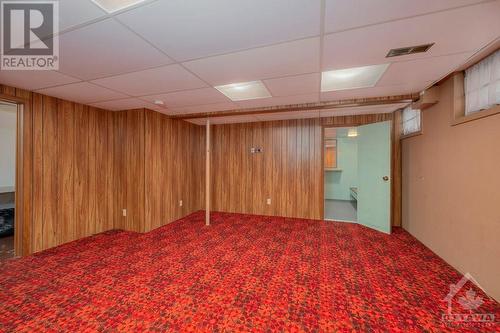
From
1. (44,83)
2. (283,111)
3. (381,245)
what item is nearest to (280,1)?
(283,111)

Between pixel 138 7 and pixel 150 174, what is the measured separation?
3080 mm

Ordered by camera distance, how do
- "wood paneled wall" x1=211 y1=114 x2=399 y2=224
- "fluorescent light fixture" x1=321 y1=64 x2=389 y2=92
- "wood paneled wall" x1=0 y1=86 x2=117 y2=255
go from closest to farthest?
"fluorescent light fixture" x1=321 y1=64 x2=389 y2=92, "wood paneled wall" x1=0 y1=86 x2=117 y2=255, "wood paneled wall" x1=211 y1=114 x2=399 y2=224

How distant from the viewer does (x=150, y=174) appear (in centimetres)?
390

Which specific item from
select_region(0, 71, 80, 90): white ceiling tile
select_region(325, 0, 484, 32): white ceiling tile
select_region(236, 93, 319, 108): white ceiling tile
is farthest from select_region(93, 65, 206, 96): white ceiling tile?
select_region(325, 0, 484, 32): white ceiling tile

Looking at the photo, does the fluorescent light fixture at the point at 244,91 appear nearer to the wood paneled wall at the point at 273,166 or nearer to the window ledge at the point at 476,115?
the wood paneled wall at the point at 273,166

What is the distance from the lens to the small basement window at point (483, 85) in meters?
1.94

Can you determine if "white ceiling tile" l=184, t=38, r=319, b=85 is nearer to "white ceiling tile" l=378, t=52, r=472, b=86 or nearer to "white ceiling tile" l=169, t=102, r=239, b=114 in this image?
"white ceiling tile" l=378, t=52, r=472, b=86

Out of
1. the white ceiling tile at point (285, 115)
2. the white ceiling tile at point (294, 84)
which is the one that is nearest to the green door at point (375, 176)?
the white ceiling tile at point (285, 115)

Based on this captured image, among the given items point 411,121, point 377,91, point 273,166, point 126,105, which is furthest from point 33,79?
point 411,121

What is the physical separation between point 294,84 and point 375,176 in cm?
261

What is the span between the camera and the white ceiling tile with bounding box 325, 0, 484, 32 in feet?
4.24

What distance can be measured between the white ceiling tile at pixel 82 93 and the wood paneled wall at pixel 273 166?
2676 mm

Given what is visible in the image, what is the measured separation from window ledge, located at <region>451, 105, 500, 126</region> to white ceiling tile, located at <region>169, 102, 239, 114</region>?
10.0ft

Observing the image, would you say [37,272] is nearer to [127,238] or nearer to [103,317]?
[127,238]
